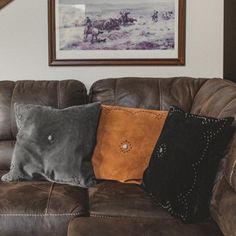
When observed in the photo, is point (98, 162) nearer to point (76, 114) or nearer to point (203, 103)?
point (76, 114)

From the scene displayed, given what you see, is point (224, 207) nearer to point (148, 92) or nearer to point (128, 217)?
point (128, 217)

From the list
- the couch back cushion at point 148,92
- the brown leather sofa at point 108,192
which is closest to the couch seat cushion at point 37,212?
the brown leather sofa at point 108,192

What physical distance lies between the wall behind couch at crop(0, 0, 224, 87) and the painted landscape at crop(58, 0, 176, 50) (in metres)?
0.13

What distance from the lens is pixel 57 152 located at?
2176 mm

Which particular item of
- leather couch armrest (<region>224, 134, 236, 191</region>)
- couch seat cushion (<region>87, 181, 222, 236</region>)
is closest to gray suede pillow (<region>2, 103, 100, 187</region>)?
couch seat cushion (<region>87, 181, 222, 236</region>)

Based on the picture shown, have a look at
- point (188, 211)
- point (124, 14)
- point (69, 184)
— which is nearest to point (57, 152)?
point (69, 184)

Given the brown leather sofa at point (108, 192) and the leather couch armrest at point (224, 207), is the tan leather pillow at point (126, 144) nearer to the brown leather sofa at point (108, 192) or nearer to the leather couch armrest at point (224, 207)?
the brown leather sofa at point (108, 192)

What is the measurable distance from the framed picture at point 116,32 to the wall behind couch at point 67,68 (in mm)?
52

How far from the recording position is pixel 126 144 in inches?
86.6

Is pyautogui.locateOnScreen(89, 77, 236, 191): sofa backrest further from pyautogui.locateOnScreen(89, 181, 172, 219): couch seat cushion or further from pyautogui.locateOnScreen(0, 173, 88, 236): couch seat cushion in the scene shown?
pyautogui.locateOnScreen(0, 173, 88, 236): couch seat cushion

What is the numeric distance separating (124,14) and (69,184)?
1282mm

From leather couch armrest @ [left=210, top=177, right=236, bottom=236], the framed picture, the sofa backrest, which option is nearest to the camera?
leather couch armrest @ [left=210, top=177, right=236, bottom=236]

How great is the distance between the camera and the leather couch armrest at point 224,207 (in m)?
1.45

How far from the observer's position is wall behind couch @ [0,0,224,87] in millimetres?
2824
